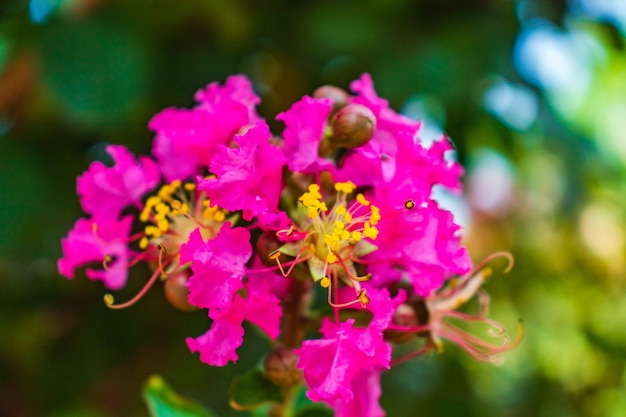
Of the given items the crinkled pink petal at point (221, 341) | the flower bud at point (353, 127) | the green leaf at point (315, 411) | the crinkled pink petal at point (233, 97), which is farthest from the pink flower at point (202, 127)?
the green leaf at point (315, 411)

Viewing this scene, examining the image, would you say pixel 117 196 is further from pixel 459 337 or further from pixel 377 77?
pixel 377 77

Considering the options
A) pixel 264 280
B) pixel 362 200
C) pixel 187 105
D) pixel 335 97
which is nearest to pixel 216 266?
pixel 264 280

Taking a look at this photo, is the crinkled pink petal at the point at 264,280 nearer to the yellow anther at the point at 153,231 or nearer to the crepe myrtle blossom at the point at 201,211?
the crepe myrtle blossom at the point at 201,211

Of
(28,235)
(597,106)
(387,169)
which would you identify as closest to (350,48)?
(28,235)

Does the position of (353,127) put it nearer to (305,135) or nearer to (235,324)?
(305,135)

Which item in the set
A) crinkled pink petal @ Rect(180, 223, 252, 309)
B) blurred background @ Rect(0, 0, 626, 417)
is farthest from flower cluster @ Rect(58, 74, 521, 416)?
blurred background @ Rect(0, 0, 626, 417)

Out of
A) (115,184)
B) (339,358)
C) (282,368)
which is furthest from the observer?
(115,184)
